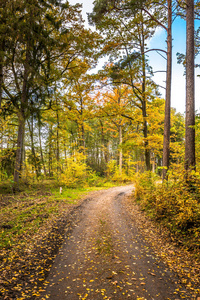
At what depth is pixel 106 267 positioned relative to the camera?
13.0 ft

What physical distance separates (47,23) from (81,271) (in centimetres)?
1165

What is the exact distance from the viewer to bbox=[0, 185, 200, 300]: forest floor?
3156mm

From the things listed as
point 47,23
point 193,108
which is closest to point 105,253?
point 193,108

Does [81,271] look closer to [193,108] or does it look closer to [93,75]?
[193,108]

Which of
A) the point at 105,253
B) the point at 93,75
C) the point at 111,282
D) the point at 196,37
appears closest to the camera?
the point at 111,282

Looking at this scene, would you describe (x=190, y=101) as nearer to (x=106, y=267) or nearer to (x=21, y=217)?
(x=106, y=267)

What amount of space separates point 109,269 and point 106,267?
0.35 feet

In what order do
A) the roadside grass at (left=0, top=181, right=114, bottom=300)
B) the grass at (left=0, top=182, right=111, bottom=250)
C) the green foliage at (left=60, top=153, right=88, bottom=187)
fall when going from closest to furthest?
the roadside grass at (left=0, top=181, right=114, bottom=300) < the grass at (left=0, top=182, right=111, bottom=250) < the green foliage at (left=60, top=153, right=88, bottom=187)

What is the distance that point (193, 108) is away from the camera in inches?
241

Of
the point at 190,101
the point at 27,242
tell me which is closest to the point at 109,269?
the point at 27,242

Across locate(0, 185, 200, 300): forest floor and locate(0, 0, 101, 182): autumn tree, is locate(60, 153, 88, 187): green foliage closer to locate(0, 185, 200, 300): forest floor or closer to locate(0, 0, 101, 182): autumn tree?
locate(0, 0, 101, 182): autumn tree

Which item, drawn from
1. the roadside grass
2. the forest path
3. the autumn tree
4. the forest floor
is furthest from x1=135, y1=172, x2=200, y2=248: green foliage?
the autumn tree

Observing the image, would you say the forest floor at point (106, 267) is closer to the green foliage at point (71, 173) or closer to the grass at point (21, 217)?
the grass at point (21, 217)

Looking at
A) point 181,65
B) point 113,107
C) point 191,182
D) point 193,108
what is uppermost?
point 181,65
